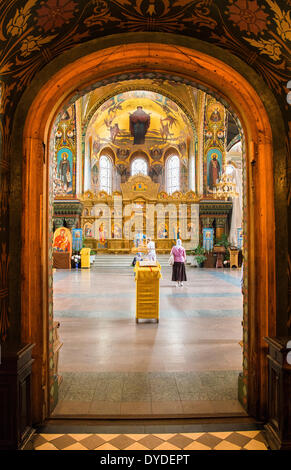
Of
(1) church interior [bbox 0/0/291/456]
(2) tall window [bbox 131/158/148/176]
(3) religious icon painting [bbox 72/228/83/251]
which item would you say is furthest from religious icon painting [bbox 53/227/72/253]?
(1) church interior [bbox 0/0/291/456]

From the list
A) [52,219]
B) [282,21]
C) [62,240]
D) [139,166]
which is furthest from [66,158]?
[282,21]

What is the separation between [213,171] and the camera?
21.3m

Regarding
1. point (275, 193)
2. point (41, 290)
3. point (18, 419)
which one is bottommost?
point (18, 419)

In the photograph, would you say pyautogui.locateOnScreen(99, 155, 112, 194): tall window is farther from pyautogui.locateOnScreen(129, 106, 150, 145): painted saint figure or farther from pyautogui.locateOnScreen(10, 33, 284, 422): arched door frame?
pyautogui.locateOnScreen(10, 33, 284, 422): arched door frame

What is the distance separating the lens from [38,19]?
2693 millimetres

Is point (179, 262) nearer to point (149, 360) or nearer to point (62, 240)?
point (149, 360)

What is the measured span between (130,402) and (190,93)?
20.1 meters

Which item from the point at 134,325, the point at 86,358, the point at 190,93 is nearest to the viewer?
the point at 86,358

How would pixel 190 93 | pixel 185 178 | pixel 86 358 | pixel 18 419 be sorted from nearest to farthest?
pixel 18 419 < pixel 86 358 < pixel 190 93 < pixel 185 178

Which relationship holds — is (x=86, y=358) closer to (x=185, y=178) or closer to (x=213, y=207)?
(x=213, y=207)

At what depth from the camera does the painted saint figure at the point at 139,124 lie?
25703 millimetres

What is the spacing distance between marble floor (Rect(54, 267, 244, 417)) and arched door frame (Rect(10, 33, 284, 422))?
0.50 m

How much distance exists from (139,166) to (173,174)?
3019mm

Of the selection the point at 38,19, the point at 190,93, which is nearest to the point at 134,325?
the point at 38,19
